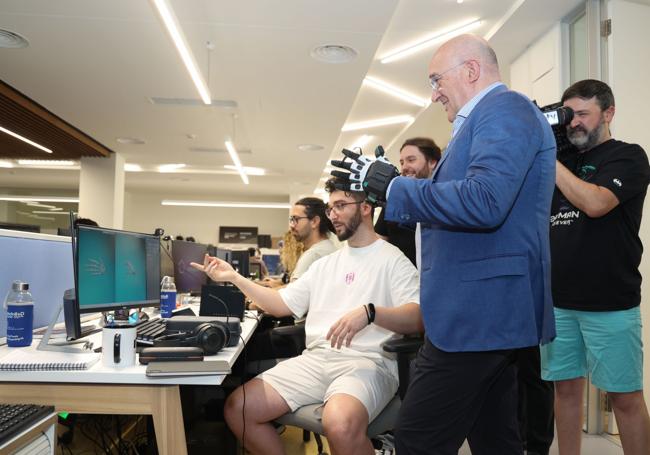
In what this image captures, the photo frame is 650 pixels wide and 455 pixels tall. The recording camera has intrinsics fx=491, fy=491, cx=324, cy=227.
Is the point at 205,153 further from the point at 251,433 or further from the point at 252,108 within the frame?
the point at 251,433

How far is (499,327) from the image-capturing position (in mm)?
1111

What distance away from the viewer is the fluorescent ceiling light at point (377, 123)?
6725 mm

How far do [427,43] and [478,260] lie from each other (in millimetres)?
3858

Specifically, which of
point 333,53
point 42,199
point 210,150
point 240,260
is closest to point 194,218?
point 42,199

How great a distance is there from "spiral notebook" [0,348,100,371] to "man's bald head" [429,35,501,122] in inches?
48.7

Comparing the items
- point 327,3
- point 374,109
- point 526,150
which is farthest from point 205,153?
point 526,150

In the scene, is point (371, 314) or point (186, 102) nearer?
point (371, 314)

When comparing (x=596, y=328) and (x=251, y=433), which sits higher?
(x=596, y=328)

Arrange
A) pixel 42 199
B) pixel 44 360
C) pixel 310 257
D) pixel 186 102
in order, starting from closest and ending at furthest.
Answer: pixel 44 360
pixel 310 257
pixel 186 102
pixel 42 199

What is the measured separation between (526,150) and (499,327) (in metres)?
0.40

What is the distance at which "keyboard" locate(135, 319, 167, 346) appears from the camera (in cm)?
157

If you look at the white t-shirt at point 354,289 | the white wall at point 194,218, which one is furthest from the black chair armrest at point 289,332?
the white wall at point 194,218

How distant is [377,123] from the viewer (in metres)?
7.09

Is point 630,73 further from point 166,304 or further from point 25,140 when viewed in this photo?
point 25,140
